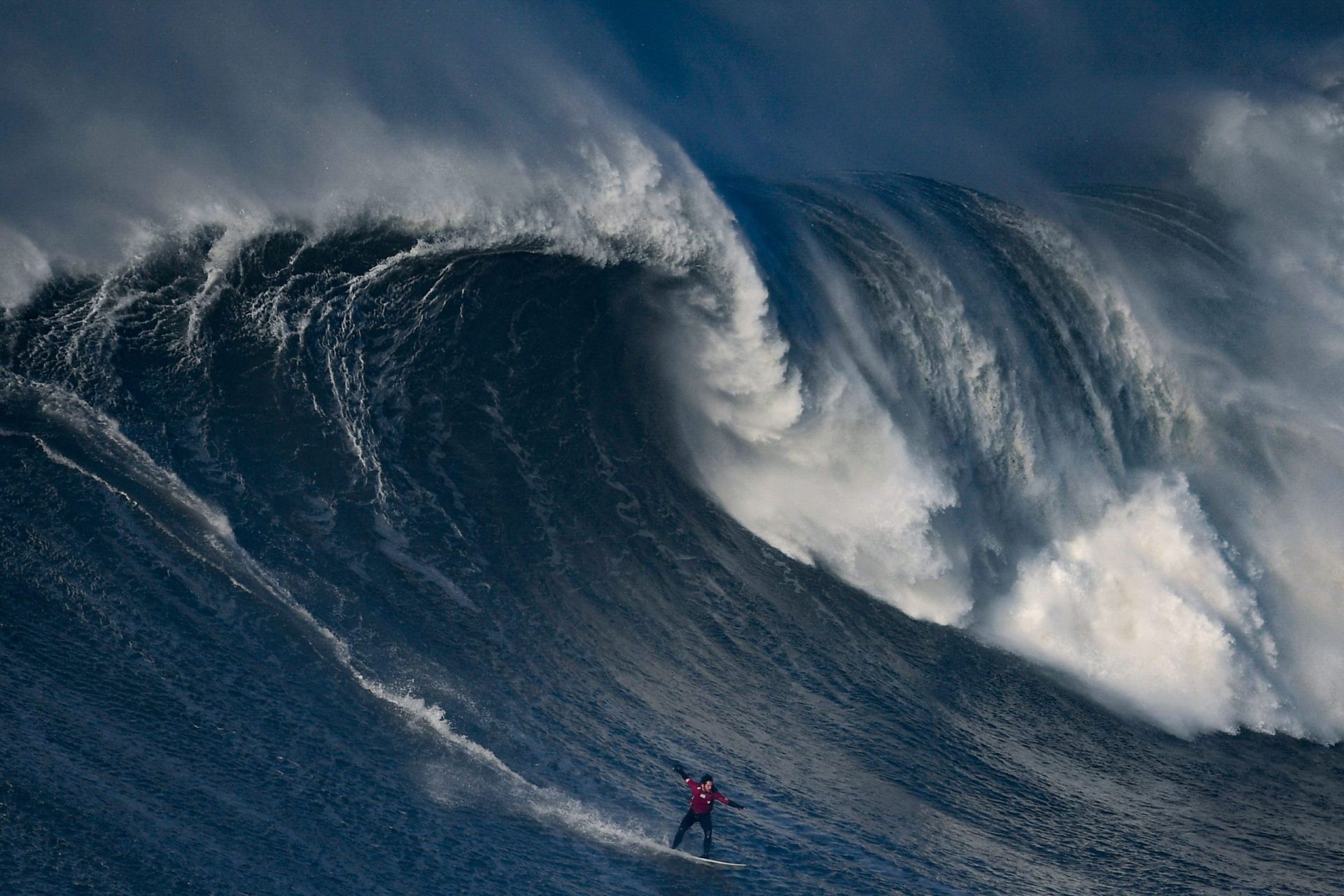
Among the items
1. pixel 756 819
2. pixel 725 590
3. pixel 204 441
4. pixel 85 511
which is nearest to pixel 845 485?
pixel 725 590

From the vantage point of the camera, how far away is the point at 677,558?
11.6 m

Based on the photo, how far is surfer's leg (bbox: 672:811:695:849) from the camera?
26.5ft

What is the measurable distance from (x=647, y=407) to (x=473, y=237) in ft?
8.94

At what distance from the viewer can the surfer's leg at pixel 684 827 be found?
8.08 meters

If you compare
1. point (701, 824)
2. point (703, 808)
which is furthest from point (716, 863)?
point (703, 808)

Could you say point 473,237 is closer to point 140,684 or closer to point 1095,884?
point 140,684

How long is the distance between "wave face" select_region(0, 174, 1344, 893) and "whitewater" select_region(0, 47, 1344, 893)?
41 mm

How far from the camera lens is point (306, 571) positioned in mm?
9492

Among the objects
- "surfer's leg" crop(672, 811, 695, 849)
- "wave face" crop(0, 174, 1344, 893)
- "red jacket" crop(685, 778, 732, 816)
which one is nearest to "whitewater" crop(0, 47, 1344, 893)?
"wave face" crop(0, 174, 1344, 893)

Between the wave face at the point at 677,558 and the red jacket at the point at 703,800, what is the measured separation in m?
0.39

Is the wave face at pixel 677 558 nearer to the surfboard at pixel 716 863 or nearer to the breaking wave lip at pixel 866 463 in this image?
the breaking wave lip at pixel 866 463

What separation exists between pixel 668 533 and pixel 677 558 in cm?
37

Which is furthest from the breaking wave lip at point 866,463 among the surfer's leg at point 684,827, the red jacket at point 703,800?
the surfer's leg at point 684,827

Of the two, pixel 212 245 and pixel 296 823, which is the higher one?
pixel 212 245
